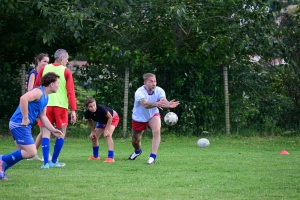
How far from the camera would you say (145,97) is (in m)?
10.5

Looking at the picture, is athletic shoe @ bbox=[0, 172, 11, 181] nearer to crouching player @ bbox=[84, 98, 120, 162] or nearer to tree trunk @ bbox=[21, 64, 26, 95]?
crouching player @ bbox=[84, 98, 120, 162]

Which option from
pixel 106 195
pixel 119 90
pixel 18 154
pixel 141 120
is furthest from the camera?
pixel 119 90

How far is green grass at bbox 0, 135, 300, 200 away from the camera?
7270mm

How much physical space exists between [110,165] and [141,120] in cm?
101

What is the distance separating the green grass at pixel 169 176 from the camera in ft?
23.9

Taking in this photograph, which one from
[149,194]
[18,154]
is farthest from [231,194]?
[18,154]

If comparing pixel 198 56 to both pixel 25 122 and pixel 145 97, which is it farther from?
pixel 25 122

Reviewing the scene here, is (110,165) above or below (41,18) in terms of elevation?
below

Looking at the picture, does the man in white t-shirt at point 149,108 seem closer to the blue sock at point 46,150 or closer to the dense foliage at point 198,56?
the blue sock at point 46,150

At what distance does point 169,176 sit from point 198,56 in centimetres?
829

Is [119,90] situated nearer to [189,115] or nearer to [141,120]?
[189,115]

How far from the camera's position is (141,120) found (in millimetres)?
10852

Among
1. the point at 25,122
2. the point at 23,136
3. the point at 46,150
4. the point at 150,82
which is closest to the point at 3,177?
the point at 23,136

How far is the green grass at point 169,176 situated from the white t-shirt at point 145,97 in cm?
78
